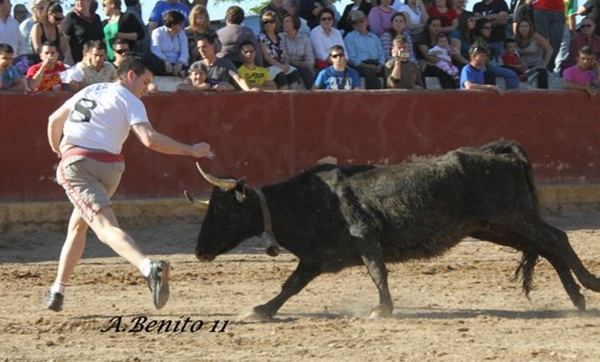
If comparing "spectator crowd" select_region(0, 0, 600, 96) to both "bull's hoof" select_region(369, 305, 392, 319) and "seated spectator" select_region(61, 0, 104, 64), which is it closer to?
"seated spectator" select_region(61, 0, 104, 64)

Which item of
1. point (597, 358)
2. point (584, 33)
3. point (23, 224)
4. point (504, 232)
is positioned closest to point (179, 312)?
point (504, 232)

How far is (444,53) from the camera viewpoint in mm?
15992

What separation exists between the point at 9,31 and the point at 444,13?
5965mm

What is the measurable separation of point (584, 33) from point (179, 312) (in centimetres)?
1004

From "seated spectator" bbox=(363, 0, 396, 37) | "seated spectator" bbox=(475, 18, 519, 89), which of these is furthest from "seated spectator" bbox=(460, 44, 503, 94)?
"seated spectator" bbox=(363, 0, 396, 37)

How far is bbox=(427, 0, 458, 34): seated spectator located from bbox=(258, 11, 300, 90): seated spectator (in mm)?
2824

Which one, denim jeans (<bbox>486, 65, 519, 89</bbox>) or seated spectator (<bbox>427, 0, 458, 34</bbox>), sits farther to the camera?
seated spectator (<bbox>427, 0, 458, 34</bbox>)

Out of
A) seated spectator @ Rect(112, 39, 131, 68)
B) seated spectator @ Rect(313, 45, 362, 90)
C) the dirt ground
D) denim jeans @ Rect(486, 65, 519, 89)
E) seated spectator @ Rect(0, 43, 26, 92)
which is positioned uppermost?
seated spectator @ Rect(112, 39, 131, 68)

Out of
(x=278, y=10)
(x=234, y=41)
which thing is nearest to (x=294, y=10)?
(x=278, y=10)

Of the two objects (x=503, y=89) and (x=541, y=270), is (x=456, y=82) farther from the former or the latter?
(x=541, y=270)

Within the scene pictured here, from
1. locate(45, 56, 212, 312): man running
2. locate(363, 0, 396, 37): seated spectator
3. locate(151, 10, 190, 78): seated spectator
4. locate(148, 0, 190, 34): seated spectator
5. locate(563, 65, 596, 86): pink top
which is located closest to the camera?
locate(45, 56, 212, 312): man running

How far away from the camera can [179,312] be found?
889 cm

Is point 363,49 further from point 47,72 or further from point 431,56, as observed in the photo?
point 47,72

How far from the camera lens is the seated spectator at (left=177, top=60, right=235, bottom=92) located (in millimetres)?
13602
